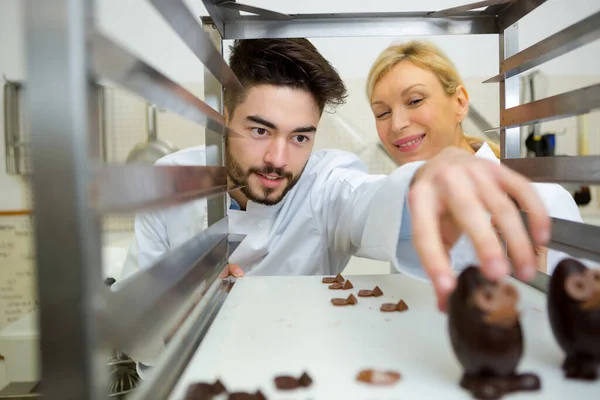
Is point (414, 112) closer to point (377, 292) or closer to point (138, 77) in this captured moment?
point (377, 292)

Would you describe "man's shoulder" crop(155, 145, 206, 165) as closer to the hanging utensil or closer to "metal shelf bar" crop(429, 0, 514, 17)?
the hanging utensil

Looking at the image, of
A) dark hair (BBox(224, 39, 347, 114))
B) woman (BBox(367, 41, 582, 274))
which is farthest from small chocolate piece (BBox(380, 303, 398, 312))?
woman (BBox(367, 41, 582, 274))

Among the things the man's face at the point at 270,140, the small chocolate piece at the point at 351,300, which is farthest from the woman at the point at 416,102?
the small chocolate piece at the point at 351,300

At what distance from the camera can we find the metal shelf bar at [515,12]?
0.84 m

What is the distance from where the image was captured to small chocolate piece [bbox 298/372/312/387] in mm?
444

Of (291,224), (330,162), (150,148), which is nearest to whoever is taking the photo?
(291,224)

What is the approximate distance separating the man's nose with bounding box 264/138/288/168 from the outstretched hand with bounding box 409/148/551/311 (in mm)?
900

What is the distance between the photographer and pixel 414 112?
1933 millimetres

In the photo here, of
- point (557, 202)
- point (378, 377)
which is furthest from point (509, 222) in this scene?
point (557, 202)

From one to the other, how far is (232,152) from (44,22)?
1187 mm

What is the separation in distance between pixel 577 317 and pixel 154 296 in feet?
1.34

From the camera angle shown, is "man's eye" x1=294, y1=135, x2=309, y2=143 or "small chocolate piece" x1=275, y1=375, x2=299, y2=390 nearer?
"small chocolate piece" x1=275, y1=375, x2=299, y2=390

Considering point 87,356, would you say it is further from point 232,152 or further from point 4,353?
point 4,353

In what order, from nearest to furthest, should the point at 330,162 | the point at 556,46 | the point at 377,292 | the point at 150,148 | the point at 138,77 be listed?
the point at 138,77, the point at 556,46, the point at 377,292, the point at 330,162, the point at 150,148
